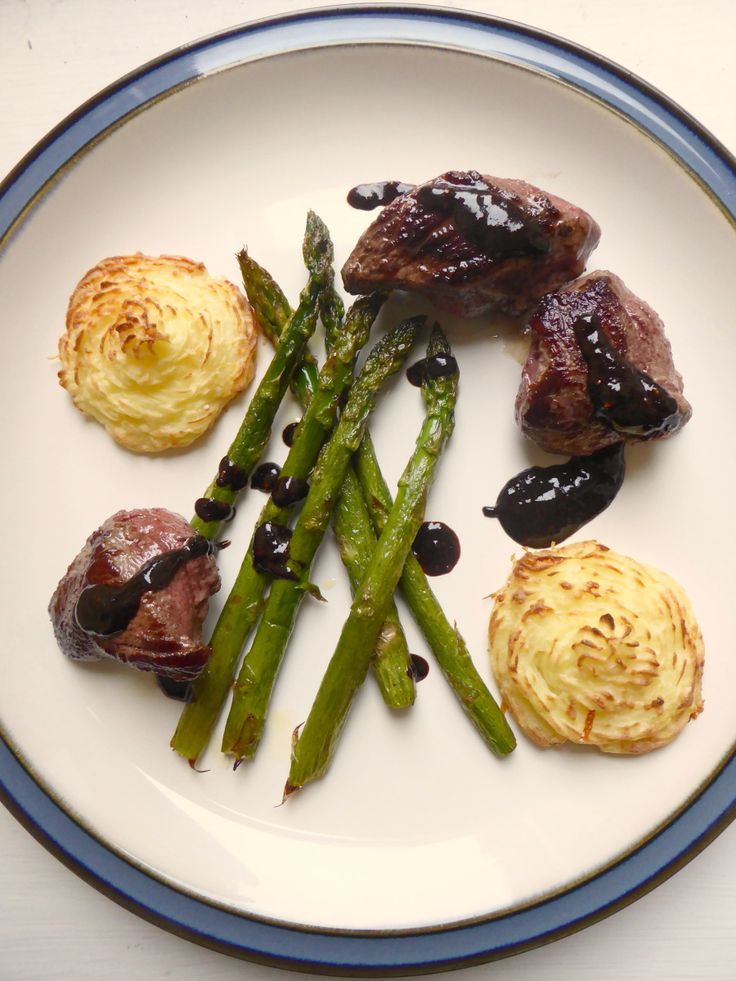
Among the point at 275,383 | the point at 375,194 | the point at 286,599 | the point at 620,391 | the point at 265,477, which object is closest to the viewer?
the point at 620,391

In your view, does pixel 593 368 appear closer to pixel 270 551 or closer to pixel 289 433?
pixel 289 433

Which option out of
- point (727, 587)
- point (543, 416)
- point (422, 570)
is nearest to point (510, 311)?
point (543, 416)

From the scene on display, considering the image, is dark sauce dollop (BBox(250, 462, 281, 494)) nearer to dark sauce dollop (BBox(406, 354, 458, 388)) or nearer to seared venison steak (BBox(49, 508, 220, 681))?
seared venison steak (BBox(49, 508, 220, 681))

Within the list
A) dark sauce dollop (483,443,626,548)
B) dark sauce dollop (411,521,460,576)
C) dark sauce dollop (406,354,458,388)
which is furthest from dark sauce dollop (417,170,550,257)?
dark sauce dollop (411,521,460,576)

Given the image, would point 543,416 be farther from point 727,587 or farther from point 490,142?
point 490,142

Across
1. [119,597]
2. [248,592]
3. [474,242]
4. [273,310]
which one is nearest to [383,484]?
[248,592]

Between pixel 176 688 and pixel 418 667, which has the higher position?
pixel 418 667

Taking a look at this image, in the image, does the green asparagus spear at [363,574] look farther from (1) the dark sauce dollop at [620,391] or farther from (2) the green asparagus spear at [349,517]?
(1) the dark sauce dollop at [620,391]
